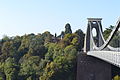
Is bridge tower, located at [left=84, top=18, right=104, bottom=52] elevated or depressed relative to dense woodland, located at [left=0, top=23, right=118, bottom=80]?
elevated

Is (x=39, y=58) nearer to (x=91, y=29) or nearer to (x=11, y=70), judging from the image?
(x=11, y=70)

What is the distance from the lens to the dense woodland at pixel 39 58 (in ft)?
111

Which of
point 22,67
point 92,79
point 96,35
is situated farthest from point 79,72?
point 22,67

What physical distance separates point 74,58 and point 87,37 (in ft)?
Answer: 8.70

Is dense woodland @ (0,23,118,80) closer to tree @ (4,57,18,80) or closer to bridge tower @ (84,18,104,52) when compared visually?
tree @ (4,57,18,80)

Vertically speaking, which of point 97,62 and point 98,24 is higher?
point 98,24

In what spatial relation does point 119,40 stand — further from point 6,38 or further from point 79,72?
point 6,38

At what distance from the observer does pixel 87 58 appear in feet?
96.3

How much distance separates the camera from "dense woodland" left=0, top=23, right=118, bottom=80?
3388cm

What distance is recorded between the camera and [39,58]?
3881 cm

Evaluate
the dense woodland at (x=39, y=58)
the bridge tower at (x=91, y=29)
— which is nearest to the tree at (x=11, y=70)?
the dense woodland at (x=39, y=58)

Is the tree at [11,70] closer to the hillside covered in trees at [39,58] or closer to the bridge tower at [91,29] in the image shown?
the hillside covered in trees at [39,58]

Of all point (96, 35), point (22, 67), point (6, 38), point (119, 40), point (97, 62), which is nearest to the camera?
point (97, 62)

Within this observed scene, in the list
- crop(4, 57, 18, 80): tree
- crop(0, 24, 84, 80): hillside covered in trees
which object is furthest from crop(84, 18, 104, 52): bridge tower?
crop(4, 57, 18, 80): tree
